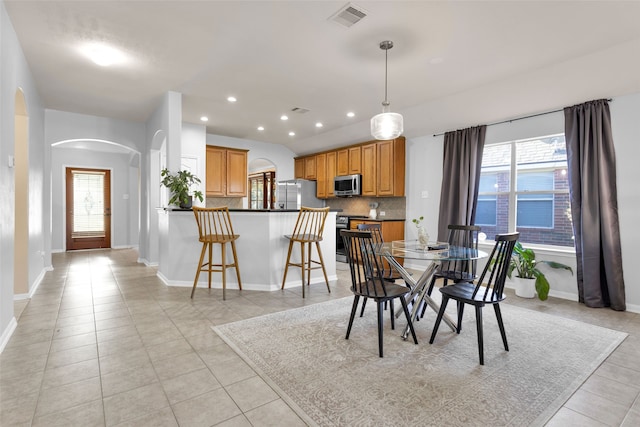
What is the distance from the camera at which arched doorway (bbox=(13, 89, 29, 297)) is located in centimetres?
373

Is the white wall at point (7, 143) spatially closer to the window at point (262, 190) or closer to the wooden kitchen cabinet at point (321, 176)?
the wooden kitchen cabinet at point (321, 176)

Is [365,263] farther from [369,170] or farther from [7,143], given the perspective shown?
[369,170]

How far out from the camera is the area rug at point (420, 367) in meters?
1.75

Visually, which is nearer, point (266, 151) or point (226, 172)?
point (226, 172)

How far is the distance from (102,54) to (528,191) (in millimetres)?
5483

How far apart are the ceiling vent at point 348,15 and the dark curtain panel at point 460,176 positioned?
3029mm

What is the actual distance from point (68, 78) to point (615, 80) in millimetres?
6290

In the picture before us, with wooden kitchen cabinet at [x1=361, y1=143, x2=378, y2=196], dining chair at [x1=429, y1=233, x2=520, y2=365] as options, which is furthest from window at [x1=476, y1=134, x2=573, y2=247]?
dining chair at [x1=429, y1=233, x2=520, y2=365]

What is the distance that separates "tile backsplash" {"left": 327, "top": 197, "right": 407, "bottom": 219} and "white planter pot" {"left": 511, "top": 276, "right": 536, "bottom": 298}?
7.82ft

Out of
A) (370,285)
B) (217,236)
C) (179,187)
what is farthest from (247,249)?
(370,285)

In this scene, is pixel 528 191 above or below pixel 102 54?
below

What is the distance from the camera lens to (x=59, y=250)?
7898 mm

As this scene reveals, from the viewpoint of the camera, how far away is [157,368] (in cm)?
218

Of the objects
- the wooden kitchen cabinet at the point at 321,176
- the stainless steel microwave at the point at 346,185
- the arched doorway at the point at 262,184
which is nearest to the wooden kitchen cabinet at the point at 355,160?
the stainless steel microwave at the point at 346,185
